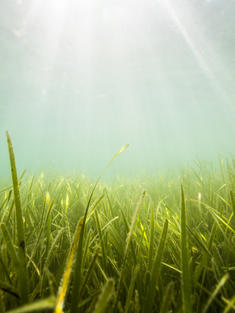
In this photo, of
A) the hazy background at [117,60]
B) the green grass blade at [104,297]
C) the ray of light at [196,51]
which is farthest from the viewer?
the ray of light at [196,51]

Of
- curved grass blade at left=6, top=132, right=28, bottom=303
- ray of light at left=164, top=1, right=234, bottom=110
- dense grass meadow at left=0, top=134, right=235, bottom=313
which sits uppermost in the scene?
ray of light at left=164, top=1, right=234, bottom=110

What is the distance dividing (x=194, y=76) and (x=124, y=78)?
8.58 m

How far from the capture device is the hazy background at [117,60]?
12945 millimetres

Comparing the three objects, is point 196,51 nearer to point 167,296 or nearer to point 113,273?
point 113,273

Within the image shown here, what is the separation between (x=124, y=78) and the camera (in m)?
23.2

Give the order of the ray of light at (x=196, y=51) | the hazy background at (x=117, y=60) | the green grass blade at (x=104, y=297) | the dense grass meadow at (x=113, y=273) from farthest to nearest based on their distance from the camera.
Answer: the ray of light at (x=196, y=51) → the hazy background at (x=117, y=60) → the dense grass meadow at (x=113, y=273) → the green grass blade at (x=104, y=297)

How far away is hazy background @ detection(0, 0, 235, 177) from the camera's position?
12.9m

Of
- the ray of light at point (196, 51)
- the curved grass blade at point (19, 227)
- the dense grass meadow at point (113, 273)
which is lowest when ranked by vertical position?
the dense grass meadow at point (113, 273)

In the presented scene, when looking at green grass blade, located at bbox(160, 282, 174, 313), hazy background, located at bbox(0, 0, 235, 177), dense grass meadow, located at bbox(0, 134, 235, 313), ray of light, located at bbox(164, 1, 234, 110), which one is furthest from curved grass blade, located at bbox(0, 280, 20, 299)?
ray of light, located at bbox(164, 1, 234, 110)

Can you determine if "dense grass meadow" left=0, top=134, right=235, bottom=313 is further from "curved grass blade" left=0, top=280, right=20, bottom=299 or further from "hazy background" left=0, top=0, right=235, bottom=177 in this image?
"hazy background" left=0, top=0, right=235, bottom=177

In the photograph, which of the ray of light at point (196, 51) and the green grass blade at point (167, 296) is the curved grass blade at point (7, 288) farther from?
the ray of light at point (196, 51)

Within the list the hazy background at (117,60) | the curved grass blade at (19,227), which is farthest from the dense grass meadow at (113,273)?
the hazy background at (117,60)

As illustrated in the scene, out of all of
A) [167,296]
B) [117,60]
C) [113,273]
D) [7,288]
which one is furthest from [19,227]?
[117,60]

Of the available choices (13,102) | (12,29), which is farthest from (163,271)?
(13,102)
